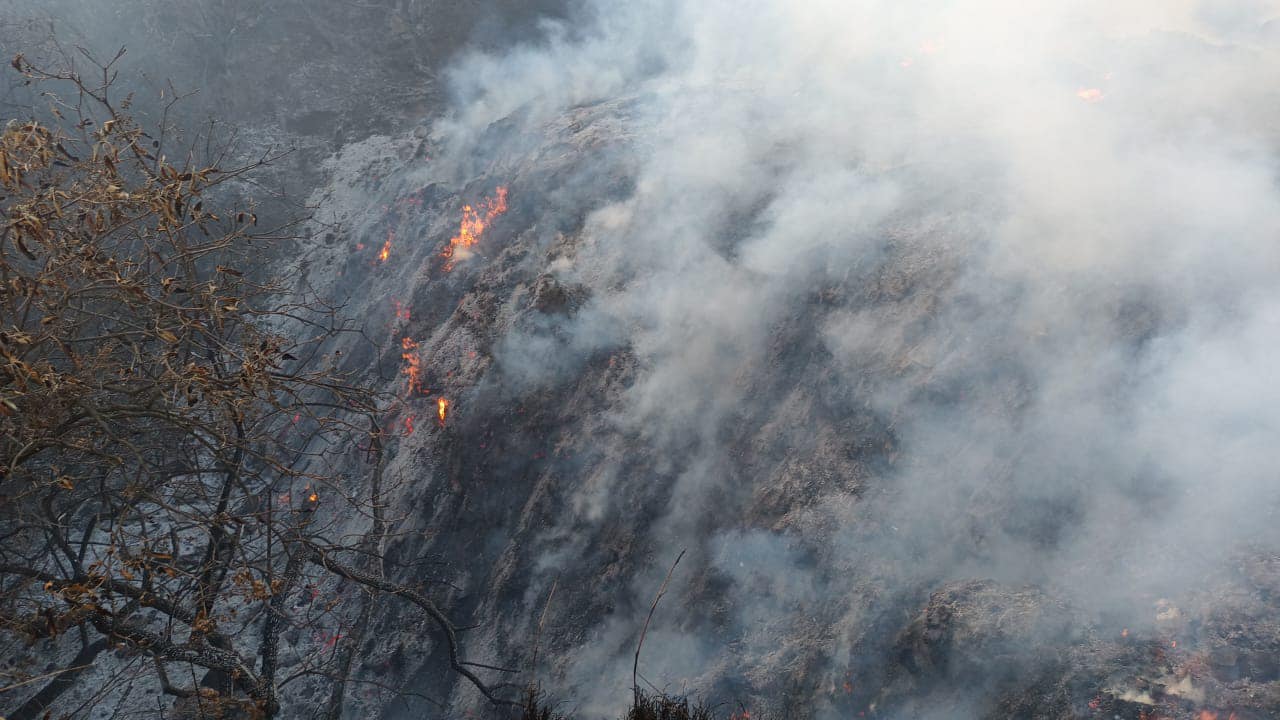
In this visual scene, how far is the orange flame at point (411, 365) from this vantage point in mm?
10773

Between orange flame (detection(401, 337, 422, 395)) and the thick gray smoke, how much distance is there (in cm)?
178

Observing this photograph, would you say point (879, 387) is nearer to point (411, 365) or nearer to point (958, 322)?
point (958, 322)

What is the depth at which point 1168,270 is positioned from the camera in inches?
294

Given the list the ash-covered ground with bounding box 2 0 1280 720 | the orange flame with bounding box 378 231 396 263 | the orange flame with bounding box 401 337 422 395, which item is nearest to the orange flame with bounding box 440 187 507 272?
the ash-covered ground with bounding box 2 0 1280 720

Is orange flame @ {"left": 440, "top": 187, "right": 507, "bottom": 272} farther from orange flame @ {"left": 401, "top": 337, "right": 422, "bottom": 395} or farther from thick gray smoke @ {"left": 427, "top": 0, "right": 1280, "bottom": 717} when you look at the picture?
thick gray smoke @ {"left": 427, "top": 0, "right": 1280, "bottom": 717}

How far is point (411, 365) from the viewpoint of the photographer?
1123 centimetres

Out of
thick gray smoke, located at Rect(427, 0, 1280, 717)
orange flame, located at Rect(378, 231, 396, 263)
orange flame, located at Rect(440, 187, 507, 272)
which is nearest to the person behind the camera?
thick gray smoke, located at Rect(427, 0, 1280, 717)

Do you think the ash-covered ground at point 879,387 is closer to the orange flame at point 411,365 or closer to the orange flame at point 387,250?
the orange flame at point 411,365

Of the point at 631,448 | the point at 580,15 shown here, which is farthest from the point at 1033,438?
the point at 580,15

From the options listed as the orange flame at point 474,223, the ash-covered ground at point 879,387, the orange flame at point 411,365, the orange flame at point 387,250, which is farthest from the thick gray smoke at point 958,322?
the orange flame at point 387,250

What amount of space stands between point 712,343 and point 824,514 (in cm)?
287

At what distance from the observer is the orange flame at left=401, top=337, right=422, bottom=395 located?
424 inches

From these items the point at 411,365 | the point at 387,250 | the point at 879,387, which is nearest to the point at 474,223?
the point at 387,250

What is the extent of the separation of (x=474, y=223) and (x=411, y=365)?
3074mm
